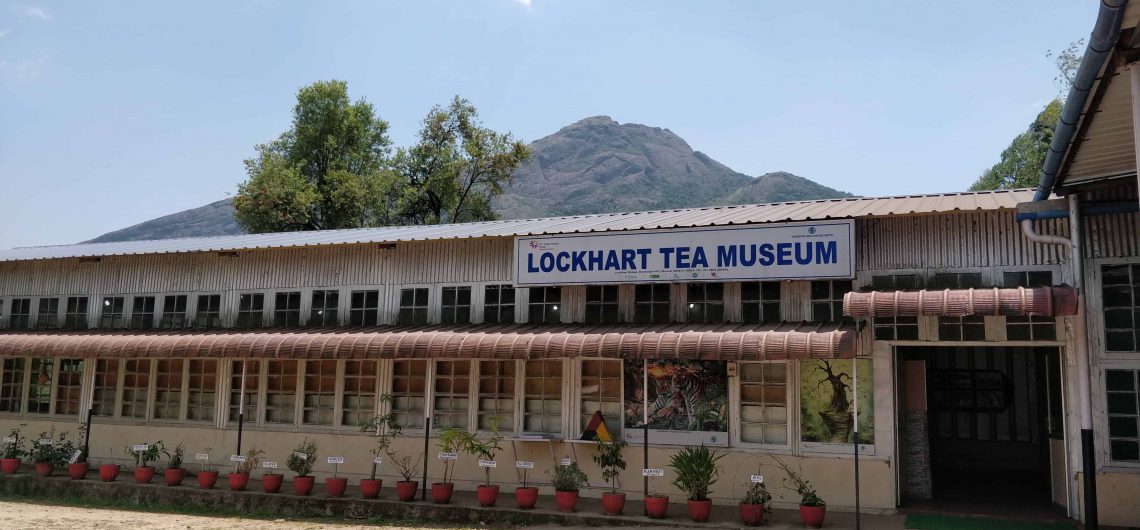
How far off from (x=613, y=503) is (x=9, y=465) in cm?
1220

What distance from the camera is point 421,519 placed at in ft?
41.3

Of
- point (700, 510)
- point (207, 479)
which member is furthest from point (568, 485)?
point (207, 479)

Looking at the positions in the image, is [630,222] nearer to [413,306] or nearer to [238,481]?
[413,306]

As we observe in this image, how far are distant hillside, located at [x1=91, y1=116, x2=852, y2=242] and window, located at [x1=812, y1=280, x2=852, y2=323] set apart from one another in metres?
86.7

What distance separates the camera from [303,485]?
45.2 feet

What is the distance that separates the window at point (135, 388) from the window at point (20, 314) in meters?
3.67

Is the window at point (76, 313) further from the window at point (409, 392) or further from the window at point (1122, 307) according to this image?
the window at point (1122, 307)

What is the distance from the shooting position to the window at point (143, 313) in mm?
17922

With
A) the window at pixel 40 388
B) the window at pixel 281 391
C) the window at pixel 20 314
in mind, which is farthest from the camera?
the window at pixel 20 314

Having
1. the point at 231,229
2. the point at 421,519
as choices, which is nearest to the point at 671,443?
the point at 421,519

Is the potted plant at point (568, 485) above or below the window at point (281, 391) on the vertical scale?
below

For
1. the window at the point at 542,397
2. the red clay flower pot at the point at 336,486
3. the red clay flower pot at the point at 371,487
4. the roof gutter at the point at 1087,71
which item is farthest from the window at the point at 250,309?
the roof gutter at the point at 1087,71

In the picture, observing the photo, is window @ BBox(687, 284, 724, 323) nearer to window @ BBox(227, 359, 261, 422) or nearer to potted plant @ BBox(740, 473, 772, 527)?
potted plant @ BBox(740, 473, 772, 527)

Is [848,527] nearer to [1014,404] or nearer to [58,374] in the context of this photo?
[1014,404]
